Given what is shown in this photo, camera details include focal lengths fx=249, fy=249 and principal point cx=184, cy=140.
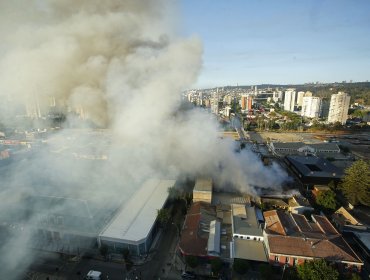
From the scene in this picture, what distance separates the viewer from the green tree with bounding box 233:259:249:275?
739 cm

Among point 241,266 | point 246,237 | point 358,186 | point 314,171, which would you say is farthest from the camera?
point 314,171

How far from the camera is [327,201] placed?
37.6 ft

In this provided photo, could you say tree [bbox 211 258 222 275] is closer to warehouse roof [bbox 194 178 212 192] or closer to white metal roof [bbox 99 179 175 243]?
white metal roof [bbox 99 179 175 243]

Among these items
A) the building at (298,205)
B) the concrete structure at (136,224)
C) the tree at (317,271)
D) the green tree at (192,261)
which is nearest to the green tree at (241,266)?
the green tree at (192,261)

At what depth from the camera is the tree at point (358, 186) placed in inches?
463

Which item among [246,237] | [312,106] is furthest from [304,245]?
[312,106]

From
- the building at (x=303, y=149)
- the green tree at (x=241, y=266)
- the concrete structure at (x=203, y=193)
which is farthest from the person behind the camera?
the building at (x=303, y=149)

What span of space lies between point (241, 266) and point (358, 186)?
8.14 metres

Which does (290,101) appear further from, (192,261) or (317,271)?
(192,261)

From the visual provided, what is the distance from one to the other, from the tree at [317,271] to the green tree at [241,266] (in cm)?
144

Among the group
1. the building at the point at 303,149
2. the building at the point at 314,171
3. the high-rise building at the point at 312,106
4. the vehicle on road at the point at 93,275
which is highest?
the high-rise building at the point at 312,106

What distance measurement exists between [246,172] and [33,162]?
1185 cm

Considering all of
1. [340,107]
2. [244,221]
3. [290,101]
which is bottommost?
[244,221]

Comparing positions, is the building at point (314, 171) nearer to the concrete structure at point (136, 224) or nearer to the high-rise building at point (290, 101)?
the concrete structure at point (136, 224)
